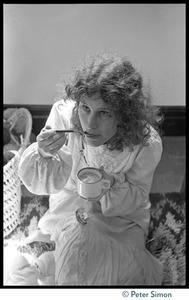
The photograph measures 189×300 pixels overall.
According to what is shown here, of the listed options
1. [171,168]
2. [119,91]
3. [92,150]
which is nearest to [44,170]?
[92,150]

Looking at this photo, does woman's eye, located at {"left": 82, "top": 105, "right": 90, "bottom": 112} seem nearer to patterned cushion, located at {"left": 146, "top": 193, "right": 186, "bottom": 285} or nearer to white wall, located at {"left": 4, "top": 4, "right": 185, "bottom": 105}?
white wall, located at {"left": 4, "top": 4, "right": 185, "bottom": 105}

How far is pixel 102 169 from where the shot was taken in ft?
3.21

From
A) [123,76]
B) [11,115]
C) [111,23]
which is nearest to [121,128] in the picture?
[123,76]

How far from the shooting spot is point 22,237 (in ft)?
3.87

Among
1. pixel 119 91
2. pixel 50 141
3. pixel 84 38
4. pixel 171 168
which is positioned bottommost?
pixel 171 168

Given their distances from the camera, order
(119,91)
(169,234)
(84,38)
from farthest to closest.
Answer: (169,234) → (84,38) → (119,91)

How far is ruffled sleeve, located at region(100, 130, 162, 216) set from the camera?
3.27 feet

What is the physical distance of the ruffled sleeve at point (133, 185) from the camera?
1.00 m

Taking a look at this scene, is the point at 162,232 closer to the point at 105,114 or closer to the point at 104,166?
the point at 104,166

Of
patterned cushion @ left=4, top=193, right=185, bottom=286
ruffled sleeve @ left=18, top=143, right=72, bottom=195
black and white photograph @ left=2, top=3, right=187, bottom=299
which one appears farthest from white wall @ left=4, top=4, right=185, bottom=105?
patterned cushion @ left=4, top=193, right=185, bottom=286

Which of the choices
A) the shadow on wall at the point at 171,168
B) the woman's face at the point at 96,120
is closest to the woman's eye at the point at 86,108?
the woman's face at the point at 96,120

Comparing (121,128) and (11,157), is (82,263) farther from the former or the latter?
(11,157)

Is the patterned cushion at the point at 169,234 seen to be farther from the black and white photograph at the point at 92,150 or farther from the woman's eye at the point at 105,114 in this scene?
the woman's eye at the point at 105,114

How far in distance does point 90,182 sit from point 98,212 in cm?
18
